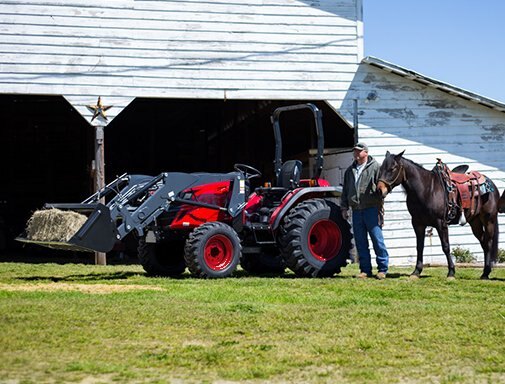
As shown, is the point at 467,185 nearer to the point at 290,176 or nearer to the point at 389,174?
the point at 389,174

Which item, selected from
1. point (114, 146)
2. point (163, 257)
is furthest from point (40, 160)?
point (163, 257)

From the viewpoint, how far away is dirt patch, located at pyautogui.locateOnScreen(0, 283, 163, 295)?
1045 cm

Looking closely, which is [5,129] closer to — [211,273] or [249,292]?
[211,273]

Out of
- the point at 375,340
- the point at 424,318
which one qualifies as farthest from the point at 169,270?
the point at 375,340

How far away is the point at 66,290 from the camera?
412 inches

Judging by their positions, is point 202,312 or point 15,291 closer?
point 202,312

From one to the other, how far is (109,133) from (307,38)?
12.8 m

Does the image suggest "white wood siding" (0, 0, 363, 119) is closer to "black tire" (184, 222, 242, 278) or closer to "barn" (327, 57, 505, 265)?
"barn" (327, 57, 505, 265)

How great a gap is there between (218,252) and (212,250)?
3.5 inches

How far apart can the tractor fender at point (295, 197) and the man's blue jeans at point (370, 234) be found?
496 mm

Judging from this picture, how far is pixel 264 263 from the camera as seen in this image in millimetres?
13828

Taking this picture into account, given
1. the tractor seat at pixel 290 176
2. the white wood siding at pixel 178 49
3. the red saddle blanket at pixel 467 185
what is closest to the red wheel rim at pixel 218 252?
the tractor seat at pixel 290 176

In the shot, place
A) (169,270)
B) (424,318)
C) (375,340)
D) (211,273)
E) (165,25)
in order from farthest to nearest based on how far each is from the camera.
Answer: (165,25) < (169,270) < (211,273) < (424,318) < (375,340)

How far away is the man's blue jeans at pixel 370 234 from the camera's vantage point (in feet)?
42.1
